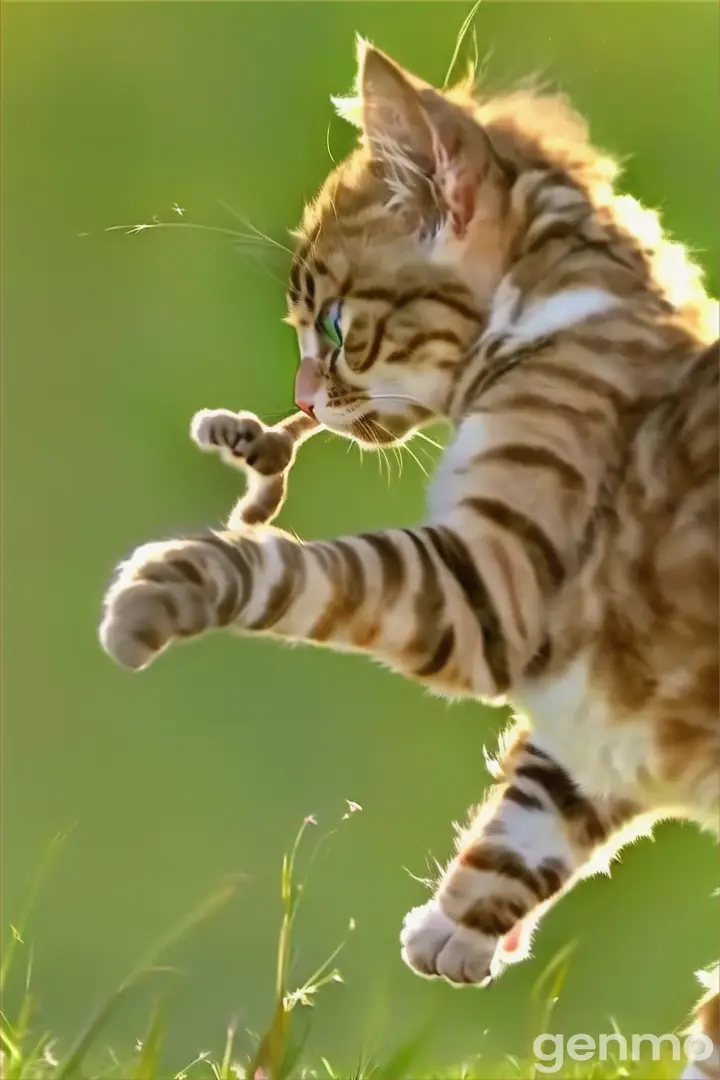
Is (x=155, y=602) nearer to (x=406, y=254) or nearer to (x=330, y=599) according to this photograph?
(x=330, y=599)

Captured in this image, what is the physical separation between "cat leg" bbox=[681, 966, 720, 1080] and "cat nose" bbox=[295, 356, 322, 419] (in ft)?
2.12

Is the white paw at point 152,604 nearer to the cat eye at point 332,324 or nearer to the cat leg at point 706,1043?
the cat eye at point 332,324

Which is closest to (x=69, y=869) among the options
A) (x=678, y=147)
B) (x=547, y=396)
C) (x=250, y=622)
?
(x=250, y=622)

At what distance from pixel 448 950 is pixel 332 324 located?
0.60 m

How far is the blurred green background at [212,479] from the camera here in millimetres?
1226

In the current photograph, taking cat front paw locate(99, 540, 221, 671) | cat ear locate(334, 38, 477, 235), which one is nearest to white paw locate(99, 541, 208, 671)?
cat front paw locate(99, 540, 221, 671)

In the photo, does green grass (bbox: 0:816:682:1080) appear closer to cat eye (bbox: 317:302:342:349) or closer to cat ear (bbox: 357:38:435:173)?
cat eye (bbox: 317:302:342:349)

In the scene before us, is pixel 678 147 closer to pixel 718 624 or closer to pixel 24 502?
pixel 718 624

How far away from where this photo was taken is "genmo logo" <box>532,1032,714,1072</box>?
3.84 feet

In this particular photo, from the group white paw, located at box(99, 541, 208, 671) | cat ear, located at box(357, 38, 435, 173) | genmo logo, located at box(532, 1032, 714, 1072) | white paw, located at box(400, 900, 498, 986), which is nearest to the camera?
white paw, located at box(99, 541, 208, 671)

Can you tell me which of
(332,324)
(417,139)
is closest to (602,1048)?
(332,324)

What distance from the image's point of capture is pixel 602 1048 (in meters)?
1.21

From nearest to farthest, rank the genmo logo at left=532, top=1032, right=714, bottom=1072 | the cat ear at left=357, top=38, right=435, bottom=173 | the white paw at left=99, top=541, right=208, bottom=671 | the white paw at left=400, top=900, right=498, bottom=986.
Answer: the white paw at left=99, top=541, right=208, bottom=671
the cat ear at left=357, top=38, right=435, bottom=173
the white paw at left=400, top=900, right=498, bottom=986
the genmo logo at left=532, top=1032, right=714, bottom=1072

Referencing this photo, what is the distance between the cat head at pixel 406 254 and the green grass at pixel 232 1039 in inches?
20.0
